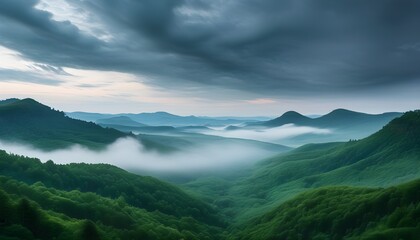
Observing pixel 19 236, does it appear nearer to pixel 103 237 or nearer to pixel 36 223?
pixel 36 223

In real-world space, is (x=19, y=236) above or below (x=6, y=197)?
below

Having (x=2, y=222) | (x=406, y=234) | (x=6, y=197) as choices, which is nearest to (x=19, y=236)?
(x=2, y=222)

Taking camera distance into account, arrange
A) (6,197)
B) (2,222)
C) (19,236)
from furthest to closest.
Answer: (6,197) → (2,222) → (19,236)

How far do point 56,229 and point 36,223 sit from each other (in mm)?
10935

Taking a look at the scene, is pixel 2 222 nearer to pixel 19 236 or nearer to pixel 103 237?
pixel 19 236

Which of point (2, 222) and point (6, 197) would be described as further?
point (6, 197)

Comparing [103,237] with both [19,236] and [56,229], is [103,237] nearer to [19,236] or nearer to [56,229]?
[56,229]

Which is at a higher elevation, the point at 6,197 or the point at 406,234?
the point at 6,197

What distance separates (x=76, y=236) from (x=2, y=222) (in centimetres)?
3820

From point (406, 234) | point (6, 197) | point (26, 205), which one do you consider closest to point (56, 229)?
point (26, 205)

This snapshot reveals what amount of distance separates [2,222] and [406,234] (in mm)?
226988

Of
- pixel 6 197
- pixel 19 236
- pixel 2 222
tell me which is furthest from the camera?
pixel 6 197

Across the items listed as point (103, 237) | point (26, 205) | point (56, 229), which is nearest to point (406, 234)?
point (103, 237)

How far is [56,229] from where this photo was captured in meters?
184
